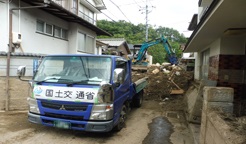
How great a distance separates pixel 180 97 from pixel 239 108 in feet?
19.6

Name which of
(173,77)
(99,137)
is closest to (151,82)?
(173,77)

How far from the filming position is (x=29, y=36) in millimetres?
9648

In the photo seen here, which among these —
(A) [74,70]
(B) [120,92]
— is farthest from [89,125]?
(A) [74,70]

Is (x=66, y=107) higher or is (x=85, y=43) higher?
(x=85, y=43)

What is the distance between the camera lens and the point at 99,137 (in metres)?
5.18

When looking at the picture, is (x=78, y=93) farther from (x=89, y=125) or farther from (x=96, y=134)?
(x=96, y=134)

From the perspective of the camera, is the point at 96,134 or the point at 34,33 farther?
the point at 34,33

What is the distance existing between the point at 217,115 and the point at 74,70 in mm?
3529

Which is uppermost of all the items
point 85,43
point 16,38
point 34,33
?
Answer: point 85,43

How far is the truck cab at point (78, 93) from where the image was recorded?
15.4 feet

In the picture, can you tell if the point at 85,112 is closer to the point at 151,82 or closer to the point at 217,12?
the point at 217,12

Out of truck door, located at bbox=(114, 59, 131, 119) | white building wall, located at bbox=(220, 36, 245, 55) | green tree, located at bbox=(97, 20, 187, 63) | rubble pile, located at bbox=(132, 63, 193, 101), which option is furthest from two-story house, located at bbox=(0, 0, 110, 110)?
green tree, located at bbox=(97, 20, 187, 63)

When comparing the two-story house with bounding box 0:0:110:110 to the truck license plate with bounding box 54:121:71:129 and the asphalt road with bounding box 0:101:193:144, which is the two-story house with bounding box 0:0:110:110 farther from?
the truck license plate with bounding box 54:121:71:129

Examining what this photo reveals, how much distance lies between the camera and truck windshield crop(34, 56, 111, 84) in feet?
16.6
